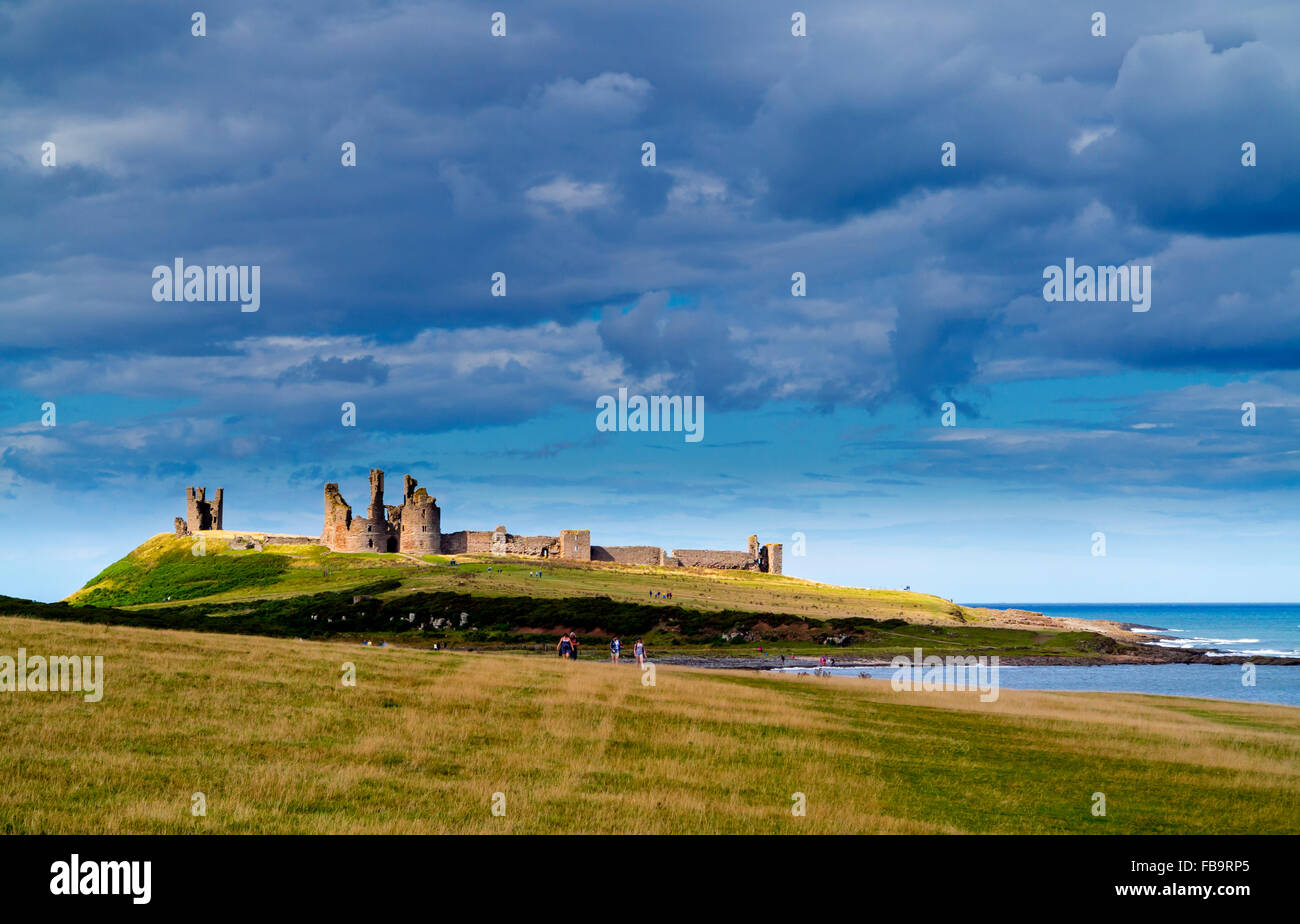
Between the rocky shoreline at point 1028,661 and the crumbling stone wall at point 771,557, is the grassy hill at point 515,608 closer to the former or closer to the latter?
the rocky shoreline at point 1028,661

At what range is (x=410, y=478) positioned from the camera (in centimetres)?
15462

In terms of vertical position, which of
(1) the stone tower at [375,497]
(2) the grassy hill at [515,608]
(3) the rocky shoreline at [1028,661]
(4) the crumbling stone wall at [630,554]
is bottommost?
(3) the rocky shoreline at [1028,661]

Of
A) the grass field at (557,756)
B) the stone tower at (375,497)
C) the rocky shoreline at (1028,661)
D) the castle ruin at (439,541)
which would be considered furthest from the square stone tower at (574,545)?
the grass field at (557,756)

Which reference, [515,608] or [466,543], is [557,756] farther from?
[466,543]

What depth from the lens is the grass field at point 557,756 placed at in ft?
57.2

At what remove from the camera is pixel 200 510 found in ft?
529

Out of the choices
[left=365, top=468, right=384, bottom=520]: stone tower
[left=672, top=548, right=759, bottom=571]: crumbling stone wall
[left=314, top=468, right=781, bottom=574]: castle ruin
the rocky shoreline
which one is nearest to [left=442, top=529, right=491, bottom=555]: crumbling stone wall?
[left=314, top=468, right=781, bottom=574]: castle ruin

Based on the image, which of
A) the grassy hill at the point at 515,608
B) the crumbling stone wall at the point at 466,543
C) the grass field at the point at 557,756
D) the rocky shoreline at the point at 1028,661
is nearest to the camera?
the grass field at the point at 557,756

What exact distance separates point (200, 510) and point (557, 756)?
505 ft

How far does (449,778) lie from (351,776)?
6.30 feet

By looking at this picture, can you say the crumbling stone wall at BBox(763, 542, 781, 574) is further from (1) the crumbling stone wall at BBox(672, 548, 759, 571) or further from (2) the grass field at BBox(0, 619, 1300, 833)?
(2) the grass field at BBox(0, 619, 1300, 833)

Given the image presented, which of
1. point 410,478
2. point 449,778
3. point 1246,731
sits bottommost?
point 1246,731
